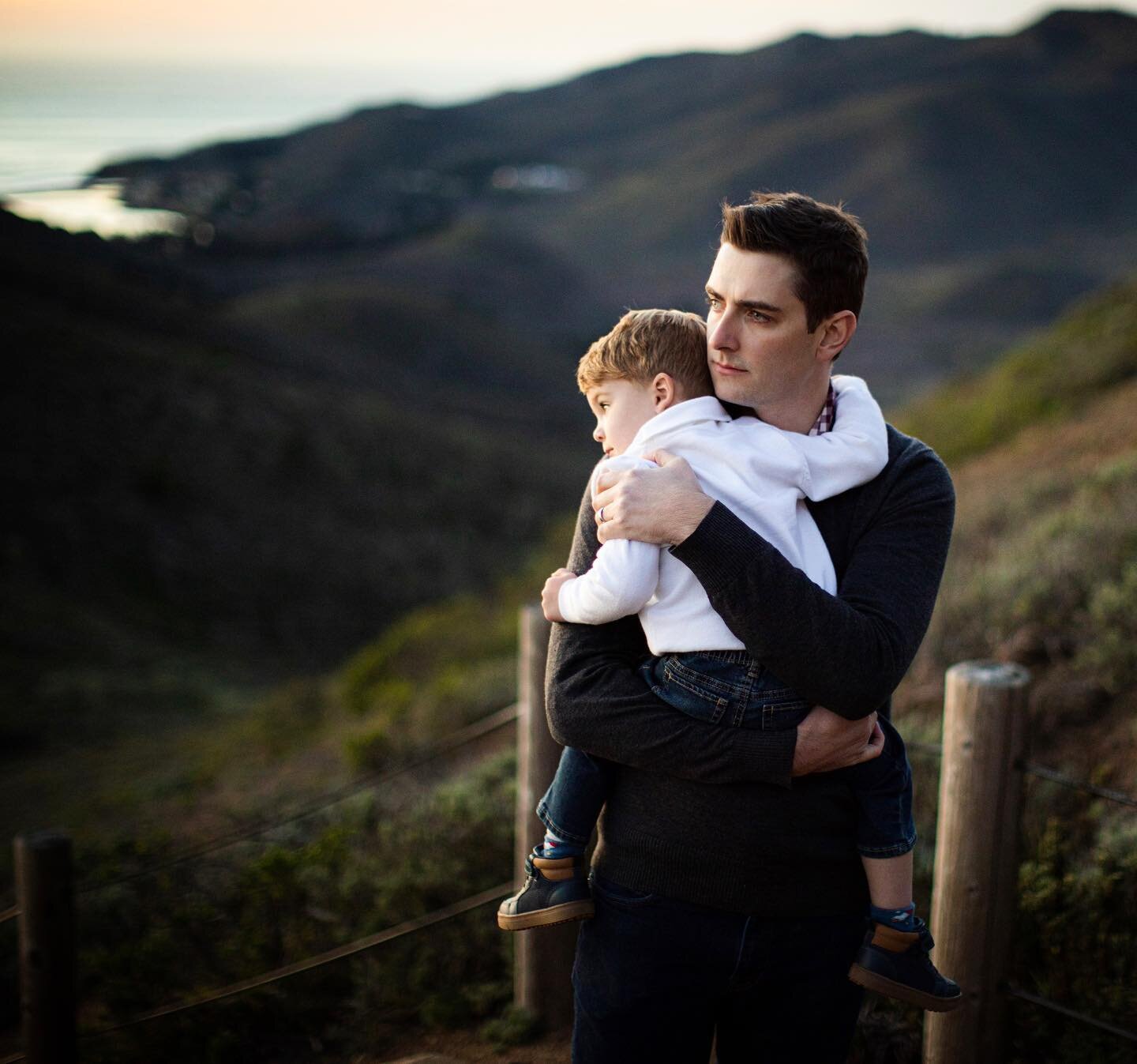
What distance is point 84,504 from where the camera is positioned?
66.6 feet

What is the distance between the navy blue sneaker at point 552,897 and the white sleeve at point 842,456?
0.81 meters

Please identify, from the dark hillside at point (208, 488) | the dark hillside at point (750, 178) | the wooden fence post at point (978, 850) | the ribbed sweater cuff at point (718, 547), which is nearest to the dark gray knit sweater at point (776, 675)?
the ribbed sweater cuff at point (718, 547)

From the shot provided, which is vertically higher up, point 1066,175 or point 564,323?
point 1066,175

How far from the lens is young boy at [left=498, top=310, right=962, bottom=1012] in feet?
5.92

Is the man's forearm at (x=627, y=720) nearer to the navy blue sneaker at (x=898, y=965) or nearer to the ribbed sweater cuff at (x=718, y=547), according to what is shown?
the ribbed sweater cuff at (x=718, y=547)

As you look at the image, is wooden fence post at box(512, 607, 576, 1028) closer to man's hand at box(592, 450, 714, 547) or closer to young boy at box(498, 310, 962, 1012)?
young boy at box(498, 310, 962, 1012)

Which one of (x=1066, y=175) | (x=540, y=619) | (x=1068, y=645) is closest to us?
(x=540, y=619)

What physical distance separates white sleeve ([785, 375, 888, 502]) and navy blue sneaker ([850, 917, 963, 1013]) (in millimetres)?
784

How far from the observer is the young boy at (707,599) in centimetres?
180

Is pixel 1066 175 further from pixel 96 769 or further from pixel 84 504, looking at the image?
pixel 96 769

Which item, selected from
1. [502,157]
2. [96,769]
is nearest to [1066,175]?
[502,157]

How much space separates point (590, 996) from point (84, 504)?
67.5ft

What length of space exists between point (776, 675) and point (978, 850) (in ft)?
3.61

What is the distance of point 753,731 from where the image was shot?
69.7 inches
